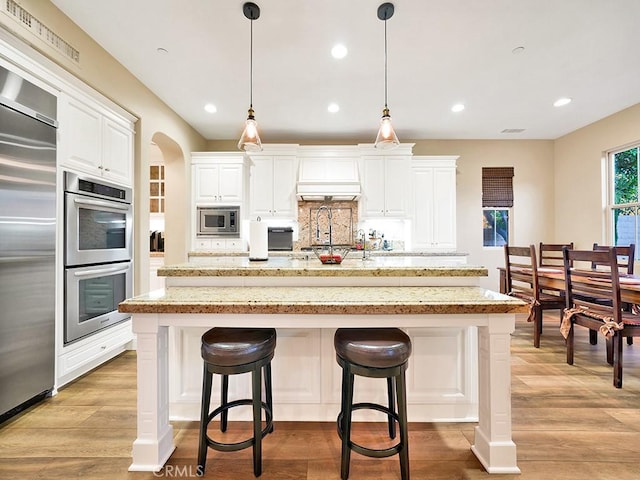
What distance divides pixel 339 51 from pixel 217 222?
286cm

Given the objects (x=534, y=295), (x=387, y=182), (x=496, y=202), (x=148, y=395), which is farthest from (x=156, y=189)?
(x=496, y=202)

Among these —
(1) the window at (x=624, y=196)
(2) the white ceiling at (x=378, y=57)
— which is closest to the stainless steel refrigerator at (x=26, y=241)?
(2) the white ceiling at (x=378, y=57)

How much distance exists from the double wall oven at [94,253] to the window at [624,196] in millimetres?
6342

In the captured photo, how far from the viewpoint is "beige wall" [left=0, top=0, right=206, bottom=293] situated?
2.17m

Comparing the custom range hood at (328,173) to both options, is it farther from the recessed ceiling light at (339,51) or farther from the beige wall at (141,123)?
the recessed ceiling light at (339,51)

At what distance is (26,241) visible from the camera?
1946 millimetres

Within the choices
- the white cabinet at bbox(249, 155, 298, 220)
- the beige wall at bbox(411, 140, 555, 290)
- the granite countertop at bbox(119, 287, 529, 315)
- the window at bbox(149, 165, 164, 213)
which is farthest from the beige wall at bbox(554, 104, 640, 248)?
the window at bbox(149, 165, 164, 213)

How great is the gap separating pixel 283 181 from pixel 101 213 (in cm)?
262

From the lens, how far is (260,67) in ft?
9.77

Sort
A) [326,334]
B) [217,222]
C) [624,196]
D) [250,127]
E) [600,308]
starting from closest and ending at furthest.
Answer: [326,334]
[250,127]
[600,308]
[624,196]
[217,222]

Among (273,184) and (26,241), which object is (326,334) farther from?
(273,184)

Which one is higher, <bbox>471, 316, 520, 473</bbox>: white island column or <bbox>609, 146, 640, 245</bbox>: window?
<bbox>609, 146, 640, 245</bbox>: window

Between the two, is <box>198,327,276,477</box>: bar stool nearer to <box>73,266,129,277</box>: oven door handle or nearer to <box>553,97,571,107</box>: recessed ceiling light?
<box>73,266,129,277</box>: oven door handle

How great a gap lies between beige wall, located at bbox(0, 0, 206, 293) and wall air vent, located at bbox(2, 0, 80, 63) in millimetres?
36
